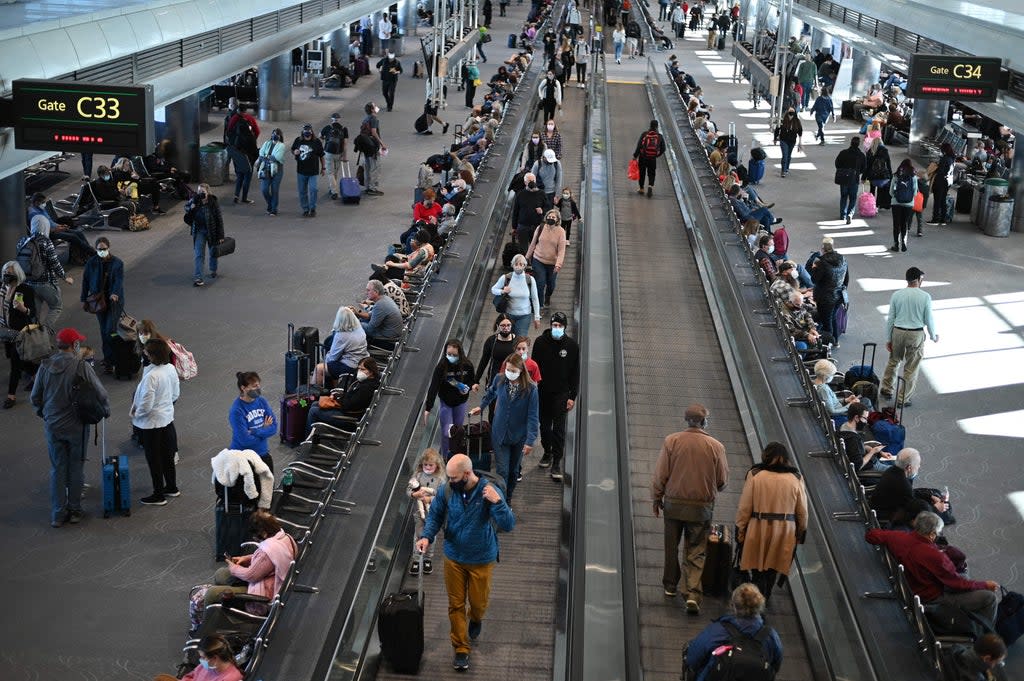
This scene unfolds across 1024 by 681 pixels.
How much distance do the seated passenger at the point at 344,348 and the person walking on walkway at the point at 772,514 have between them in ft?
17.4

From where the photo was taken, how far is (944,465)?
1348 cm

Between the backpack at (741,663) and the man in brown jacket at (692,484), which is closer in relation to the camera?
the backpack at (741,663)

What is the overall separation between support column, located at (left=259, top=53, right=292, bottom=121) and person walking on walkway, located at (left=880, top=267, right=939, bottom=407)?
21.0 meters

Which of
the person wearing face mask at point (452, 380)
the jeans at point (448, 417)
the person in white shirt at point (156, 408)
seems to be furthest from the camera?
the person in white shirt at point (156, 408)

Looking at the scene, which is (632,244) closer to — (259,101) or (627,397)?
(627,397)

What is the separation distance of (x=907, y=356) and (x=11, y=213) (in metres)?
11.1

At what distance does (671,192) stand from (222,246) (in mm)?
7734

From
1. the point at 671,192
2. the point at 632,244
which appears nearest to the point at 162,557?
the point at 632,244

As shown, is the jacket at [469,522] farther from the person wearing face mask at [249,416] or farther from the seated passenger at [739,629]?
the person wearing face mask at [249,416]

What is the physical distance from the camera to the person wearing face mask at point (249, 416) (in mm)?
10953

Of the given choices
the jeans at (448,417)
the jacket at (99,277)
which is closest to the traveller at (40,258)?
the jacket at (99,277)

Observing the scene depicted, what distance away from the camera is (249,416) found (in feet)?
36.0

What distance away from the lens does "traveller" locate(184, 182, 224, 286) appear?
59.6ft

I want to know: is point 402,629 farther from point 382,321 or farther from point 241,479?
point 382,321
